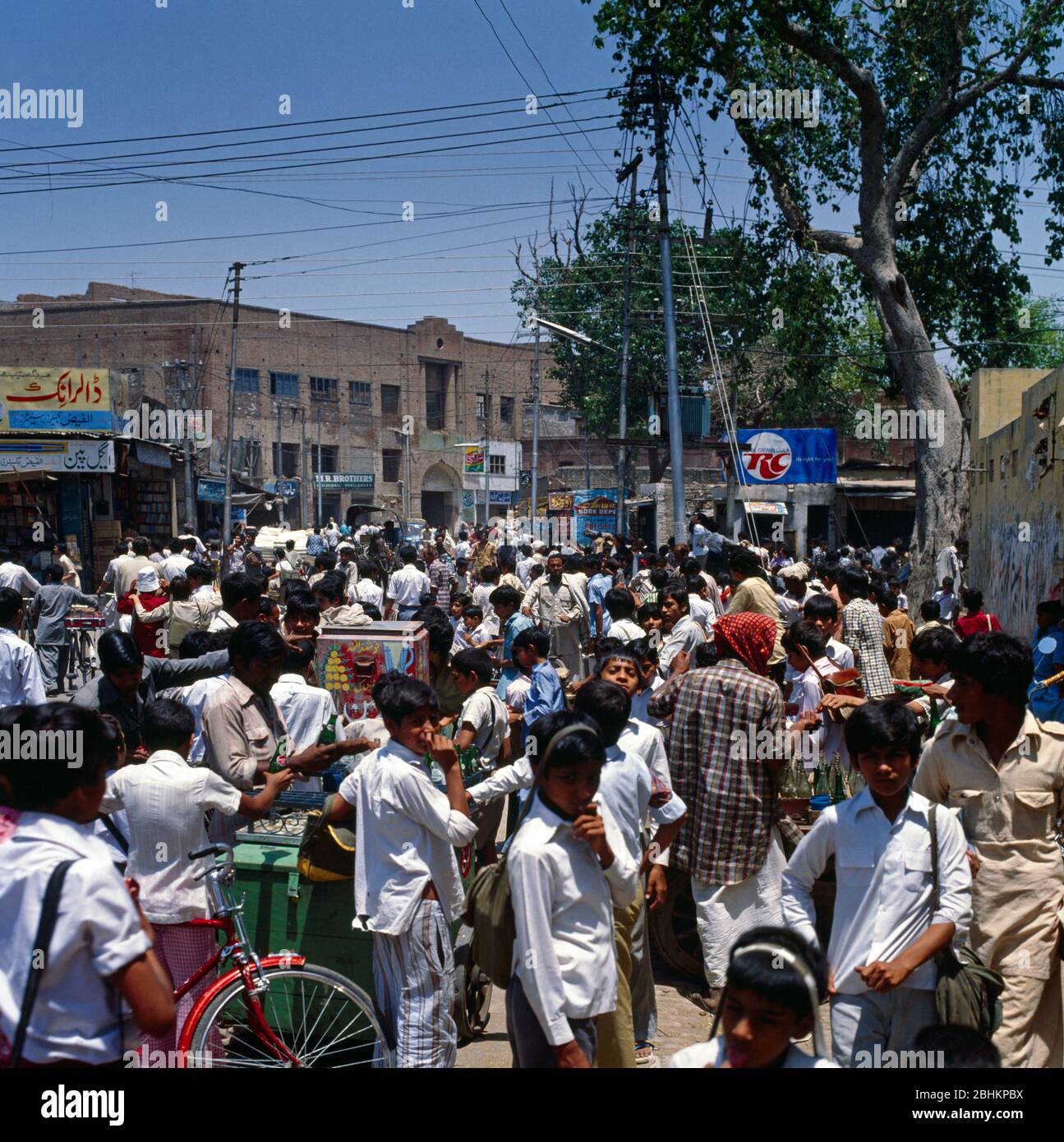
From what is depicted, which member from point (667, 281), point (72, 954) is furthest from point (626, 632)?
point (667, 281)

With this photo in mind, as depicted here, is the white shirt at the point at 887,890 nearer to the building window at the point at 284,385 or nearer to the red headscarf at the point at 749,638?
the red headscarf at the point at 749,638

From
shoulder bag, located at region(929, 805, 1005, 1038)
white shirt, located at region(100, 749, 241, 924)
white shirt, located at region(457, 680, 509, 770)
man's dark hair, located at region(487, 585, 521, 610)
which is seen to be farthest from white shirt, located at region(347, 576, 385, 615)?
shoulder bag, located at region(929, 805, 1005, 1038)

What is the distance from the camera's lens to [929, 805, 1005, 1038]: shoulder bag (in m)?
3.49

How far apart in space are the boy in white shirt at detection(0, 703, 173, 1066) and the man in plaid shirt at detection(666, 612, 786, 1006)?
3.25 metres

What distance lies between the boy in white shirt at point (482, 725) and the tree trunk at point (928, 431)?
15195mm

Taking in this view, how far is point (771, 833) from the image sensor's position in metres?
5.62

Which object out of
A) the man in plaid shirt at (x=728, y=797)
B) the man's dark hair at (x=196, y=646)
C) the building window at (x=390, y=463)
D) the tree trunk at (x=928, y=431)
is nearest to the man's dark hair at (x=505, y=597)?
the man's dark hair at (x=196, y=646)

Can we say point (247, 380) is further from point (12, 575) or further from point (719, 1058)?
point (719, 1058)

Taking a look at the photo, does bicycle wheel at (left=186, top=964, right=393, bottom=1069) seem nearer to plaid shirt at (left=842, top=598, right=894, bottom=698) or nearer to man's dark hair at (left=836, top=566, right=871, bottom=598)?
plaid shirt at (left=842, top=598, right=894, bottom=698)

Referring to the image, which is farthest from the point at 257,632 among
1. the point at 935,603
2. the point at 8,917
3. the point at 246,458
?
the point at 246,458

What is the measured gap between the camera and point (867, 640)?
29.2 feet

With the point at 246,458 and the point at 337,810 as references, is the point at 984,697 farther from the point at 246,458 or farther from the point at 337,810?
the point at 246,458

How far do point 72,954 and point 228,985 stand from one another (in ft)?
5.30

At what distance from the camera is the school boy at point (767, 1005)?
259 cm
